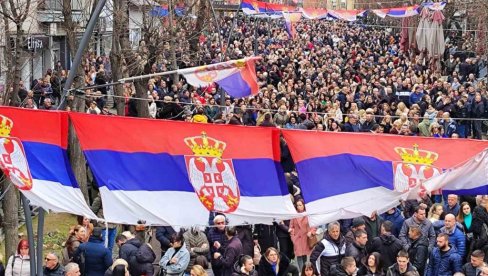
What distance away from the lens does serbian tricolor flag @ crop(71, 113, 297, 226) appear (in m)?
11.3

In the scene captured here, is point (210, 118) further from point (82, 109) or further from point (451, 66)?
point (451, 66)

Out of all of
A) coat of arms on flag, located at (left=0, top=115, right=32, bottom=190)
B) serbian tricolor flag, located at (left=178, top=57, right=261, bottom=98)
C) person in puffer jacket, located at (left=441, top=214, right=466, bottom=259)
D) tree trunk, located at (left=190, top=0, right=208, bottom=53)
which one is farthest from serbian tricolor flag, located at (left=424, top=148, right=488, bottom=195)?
tree trunk, located at (left=190, top=0, right=208, bottom=53)

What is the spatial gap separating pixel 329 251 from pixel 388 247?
0.78m

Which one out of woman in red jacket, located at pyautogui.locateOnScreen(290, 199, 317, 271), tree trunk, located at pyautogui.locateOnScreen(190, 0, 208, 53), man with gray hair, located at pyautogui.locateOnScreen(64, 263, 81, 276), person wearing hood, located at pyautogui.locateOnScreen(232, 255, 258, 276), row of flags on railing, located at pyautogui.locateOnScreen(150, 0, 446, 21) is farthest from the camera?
row of flags on railing, located at pyautogui.locateOnScreen(150, 0, 446, 21)

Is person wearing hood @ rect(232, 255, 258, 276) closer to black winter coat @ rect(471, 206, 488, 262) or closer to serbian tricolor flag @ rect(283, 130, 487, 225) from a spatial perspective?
serbian tricolor flag @ rect(283, 130, 487, 225)

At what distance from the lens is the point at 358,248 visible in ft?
46.5

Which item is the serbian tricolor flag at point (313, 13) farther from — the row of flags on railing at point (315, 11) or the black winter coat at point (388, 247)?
the black winter coat at point (388, 247)

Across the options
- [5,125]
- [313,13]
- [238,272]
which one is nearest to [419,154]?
[238,272]

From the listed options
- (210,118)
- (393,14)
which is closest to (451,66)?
(393,14)

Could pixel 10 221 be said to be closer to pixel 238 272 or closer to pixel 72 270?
pixel 72 270

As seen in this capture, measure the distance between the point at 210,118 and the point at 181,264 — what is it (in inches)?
509

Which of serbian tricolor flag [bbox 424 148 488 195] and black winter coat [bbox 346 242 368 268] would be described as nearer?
serbian tricolor flag [bbox 424 148 488 195]

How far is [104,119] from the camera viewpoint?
37.4ft

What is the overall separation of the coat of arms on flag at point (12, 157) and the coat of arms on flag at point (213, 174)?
5.68 feet
